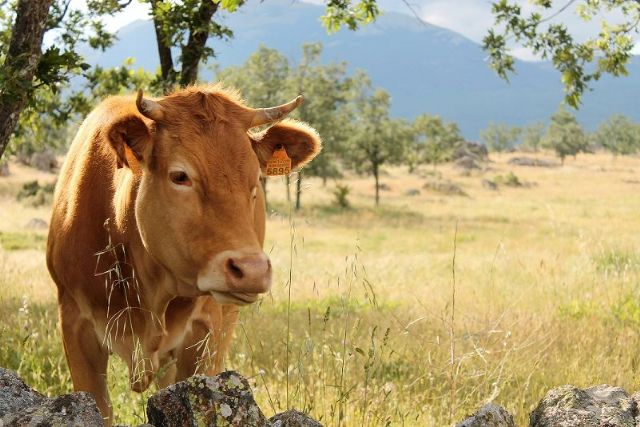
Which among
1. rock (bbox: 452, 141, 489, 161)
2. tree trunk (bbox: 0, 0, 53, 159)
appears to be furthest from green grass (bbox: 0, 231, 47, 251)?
rock (bbox: 452, 141, 489, 161)

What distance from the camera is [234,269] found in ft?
12.0

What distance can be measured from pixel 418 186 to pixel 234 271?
65.2 m

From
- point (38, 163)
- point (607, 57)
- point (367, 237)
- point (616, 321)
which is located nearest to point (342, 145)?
point (367, 237)

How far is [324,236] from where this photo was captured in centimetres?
3111

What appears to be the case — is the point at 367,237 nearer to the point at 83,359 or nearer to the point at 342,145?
the point at 342,145

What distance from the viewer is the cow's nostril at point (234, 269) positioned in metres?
3.61

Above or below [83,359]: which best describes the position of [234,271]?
above

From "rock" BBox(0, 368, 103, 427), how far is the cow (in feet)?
3.14

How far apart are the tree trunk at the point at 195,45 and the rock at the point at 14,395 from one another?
628 cm

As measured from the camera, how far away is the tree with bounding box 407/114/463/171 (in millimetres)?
94875

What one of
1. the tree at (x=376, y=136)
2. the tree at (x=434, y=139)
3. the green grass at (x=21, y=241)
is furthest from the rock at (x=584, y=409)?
the tree at (x=434, y=139)

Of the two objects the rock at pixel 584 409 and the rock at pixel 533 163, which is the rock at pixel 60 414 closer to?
the rock at pixel 584 409

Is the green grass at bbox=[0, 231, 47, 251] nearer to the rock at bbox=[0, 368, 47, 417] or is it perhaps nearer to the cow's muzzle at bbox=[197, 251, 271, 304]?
the cow's muzzle at bbox=[197, 251, 271, 304]

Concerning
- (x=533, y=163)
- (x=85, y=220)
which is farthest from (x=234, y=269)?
(x=533, y=163)
